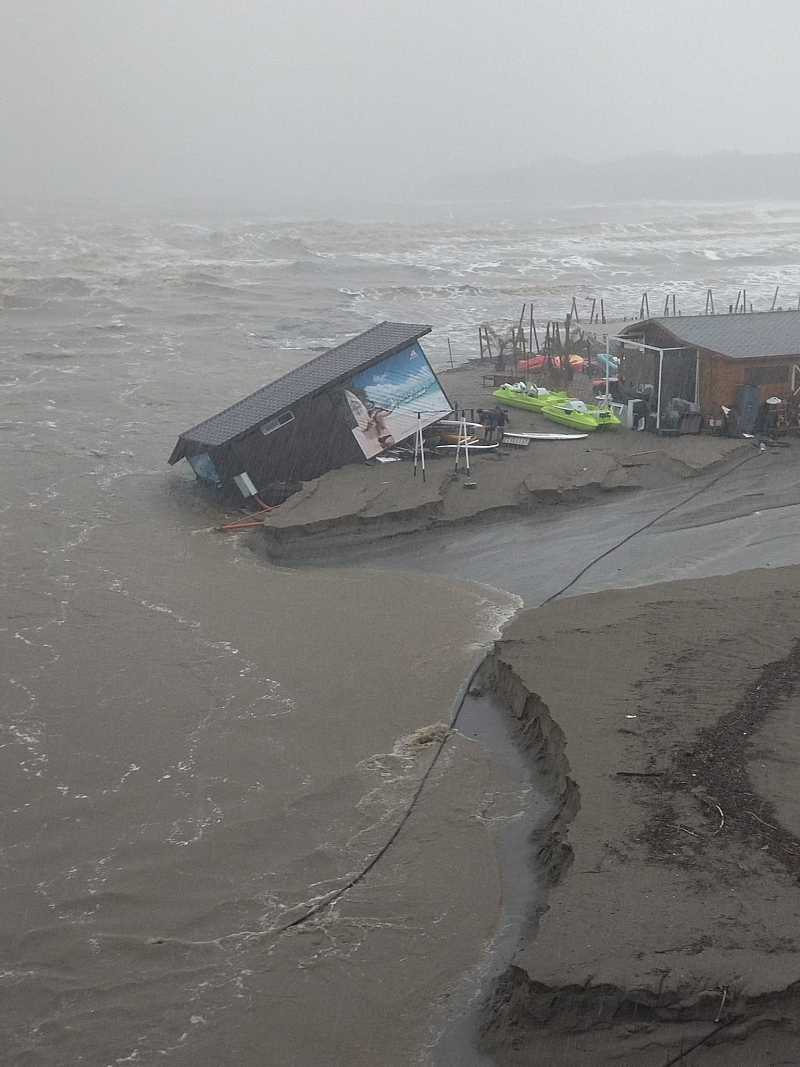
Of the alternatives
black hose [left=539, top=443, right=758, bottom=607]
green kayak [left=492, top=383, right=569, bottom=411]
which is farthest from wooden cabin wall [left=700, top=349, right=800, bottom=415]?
green kayak [left=492, top=383, right=569, bottom=411]

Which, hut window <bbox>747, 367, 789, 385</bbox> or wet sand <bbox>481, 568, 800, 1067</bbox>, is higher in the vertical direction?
hut window <bbox>747, 367, 789, 385</bbox>

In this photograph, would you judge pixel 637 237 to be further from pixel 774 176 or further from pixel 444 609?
pixel 774 176

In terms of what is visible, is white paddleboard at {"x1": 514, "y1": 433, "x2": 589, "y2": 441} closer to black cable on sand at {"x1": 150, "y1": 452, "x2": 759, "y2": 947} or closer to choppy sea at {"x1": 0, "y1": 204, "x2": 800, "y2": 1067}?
black cable on sand at {"x1": 150, "y1": 452, "x2": 759, "y2": 947}

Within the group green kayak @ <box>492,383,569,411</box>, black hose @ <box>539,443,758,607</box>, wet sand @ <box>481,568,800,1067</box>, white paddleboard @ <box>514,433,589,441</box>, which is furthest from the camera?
green kayak @ <box>492,383,569,411</box>

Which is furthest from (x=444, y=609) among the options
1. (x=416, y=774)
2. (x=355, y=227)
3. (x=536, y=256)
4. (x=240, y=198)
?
(x=240, y=198)

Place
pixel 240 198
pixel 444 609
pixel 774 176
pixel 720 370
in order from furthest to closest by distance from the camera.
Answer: pixel 774 176, pixel 240 198, pixel 720 370, pixel 444 609

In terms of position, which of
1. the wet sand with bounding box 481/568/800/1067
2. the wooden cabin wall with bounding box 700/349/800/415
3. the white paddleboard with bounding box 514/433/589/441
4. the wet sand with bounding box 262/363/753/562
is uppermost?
the wooden cabin wall with bounding box 700/349/800/415
